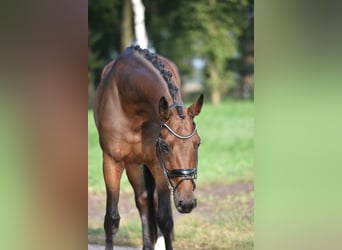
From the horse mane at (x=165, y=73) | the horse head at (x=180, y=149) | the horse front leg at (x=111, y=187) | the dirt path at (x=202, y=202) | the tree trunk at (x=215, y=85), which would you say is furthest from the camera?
the tree trunk at (x=215, y=85)

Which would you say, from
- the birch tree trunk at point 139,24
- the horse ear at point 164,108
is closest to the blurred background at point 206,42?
the birch tree trunk at point 139,24

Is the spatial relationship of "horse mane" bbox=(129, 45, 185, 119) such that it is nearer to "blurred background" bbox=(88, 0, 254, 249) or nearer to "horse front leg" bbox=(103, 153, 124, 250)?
"horse front leg" bbox=(103, 153, 124, 250)

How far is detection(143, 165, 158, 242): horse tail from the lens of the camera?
350 centimetres

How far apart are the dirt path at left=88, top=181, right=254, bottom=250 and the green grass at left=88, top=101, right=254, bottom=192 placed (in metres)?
0.19

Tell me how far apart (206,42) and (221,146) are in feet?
11.5

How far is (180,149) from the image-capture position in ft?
8.91

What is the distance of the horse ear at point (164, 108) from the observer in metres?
2.78

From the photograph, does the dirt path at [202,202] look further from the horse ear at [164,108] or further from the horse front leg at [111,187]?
the horse ear at [164,108]

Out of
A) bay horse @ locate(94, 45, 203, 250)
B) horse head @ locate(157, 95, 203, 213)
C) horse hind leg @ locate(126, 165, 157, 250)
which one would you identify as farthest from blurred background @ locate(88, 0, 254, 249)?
horse head @ locate(157, 95, 203, 213)
